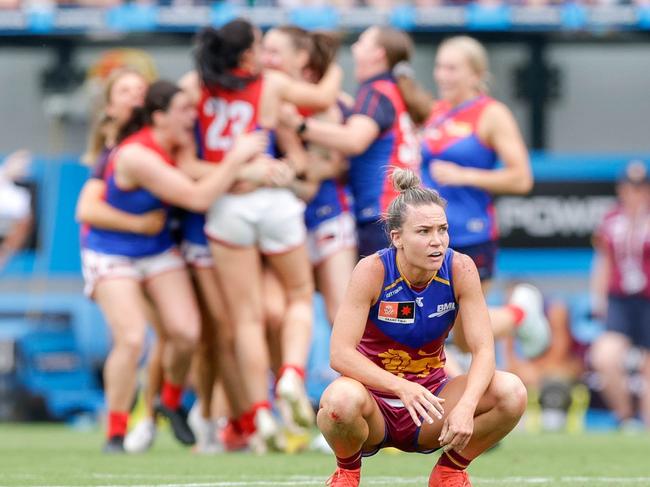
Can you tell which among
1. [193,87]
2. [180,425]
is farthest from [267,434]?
[193,87]

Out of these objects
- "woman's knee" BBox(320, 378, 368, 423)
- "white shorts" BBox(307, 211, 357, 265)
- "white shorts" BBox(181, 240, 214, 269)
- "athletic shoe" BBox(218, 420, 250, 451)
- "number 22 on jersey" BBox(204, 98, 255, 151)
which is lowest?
"athletic shoe" BBox(218, 420, 250, 451)

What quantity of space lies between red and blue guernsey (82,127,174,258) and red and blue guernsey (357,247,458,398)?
126 inches

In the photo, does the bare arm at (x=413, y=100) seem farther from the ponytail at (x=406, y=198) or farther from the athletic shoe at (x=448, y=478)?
the athletic shoe at (x=448, y=478)

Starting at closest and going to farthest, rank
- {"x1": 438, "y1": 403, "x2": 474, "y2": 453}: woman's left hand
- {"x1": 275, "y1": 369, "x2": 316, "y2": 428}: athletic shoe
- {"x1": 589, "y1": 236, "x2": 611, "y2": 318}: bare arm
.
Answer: {"x1": 438, "y1": 403, "x2": 474, "y2": 453}: woman's left hand
{"x1": 275, "y1": 369, "x2": 316, "y2": 428}: athletic shoe
{"x1": 589, "y1": 236, "x2": 611, "y2": 318}: bare arm

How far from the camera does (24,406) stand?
14.4m

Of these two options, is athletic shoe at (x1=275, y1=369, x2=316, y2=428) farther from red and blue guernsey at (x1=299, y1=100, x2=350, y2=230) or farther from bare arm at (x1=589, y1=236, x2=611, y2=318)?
bare arm at (x1=589, y1=236, x2=611, y2=318)

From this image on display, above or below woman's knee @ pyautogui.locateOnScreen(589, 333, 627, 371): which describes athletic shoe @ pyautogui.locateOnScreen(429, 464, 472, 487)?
above

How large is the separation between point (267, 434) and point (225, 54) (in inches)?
83.4

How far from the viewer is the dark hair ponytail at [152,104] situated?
855 cm

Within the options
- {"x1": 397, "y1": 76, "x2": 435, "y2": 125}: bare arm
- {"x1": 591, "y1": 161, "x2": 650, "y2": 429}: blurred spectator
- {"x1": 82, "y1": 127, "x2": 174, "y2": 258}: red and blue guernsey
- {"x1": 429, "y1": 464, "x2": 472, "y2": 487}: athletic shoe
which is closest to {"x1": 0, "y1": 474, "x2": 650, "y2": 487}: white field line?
{"x1": 429, "y1": 464, "x2": 472, "y2": 487}: athletic shoe

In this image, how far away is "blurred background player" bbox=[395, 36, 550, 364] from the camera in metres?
8.47

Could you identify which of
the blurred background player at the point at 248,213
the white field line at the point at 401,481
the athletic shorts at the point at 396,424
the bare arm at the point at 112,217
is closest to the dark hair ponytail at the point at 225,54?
the blurred background player at the point at 248,213

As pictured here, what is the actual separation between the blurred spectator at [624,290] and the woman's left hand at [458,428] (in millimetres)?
7579

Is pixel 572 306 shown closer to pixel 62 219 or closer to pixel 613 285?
pixel 613 285
